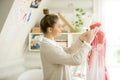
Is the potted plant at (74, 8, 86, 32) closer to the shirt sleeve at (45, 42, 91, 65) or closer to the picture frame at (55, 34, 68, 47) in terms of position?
the picture frame at (55, 34, 68, 47)

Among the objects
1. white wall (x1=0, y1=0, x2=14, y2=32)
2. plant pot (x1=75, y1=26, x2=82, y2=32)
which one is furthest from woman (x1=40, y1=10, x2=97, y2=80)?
plant pot (x1=75, y1=26, x2=82, y2=32)

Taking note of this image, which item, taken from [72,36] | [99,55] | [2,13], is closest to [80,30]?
[72,36]

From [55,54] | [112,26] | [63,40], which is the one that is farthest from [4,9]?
[112,26]

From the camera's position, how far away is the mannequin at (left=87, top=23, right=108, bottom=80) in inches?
92.4

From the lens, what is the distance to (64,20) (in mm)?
3170

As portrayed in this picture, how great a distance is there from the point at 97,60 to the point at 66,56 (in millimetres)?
849

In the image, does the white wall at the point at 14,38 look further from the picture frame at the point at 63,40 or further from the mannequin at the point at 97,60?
the mannequin at the point at 97,60

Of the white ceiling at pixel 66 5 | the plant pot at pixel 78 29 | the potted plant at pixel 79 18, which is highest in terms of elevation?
the white ceiling at pixel 66 5

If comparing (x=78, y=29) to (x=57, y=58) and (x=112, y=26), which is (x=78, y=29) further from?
(x=57, y=58)

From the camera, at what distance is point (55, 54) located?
5.41ft

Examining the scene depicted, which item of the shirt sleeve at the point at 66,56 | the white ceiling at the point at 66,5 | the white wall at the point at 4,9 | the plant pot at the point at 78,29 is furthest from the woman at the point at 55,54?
the white ceiling at the point at 66,5

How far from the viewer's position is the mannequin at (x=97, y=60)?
7.70 ft

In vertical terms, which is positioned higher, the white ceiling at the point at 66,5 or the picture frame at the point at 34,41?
the white ceiling at the point at 66,5

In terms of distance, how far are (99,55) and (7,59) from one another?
3.92 feet
